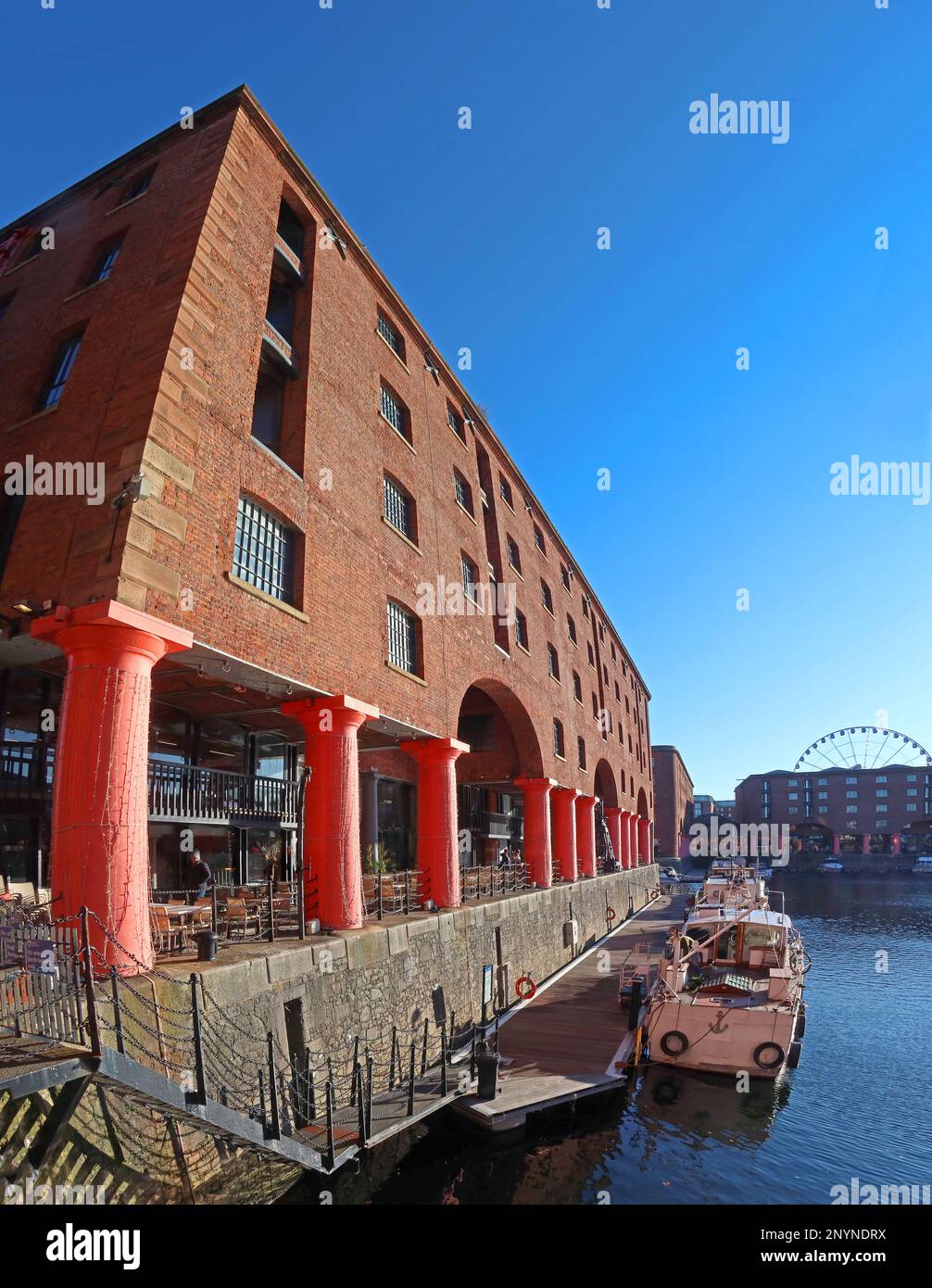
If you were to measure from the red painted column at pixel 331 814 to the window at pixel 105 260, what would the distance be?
933cm

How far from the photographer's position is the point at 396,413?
2091 cm

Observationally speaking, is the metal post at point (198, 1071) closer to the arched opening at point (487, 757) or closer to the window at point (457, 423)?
the arched opening at point (487, 757)

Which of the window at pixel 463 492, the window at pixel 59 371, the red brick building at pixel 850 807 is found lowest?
the red brick building at pixel 850 807

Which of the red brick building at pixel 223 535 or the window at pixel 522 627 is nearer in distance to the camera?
the red brick building at pixel 223 535

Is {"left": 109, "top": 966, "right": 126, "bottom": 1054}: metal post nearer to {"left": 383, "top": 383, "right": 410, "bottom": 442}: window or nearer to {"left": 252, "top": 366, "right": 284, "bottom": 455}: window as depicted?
{"left": 252, "top": 366, "right": 284, "bottom": 455}: window

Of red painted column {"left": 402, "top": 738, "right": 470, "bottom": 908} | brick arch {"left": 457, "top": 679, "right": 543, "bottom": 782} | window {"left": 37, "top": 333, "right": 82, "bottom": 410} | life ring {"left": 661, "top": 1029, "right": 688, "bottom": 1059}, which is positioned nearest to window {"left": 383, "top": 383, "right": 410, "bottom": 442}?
window {"left": 37, "top": 333, "right": 82, "bottom": 410}

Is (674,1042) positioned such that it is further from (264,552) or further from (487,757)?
(264,552)

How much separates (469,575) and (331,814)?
12226 millimetres

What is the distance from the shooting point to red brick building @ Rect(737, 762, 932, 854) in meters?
124

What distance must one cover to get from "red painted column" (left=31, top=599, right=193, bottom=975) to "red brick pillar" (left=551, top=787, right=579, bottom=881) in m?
24.4

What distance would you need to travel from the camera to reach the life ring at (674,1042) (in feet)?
59.4

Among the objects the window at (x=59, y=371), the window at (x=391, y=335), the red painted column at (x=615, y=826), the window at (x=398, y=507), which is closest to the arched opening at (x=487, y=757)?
the window at (x=398, y=507)
